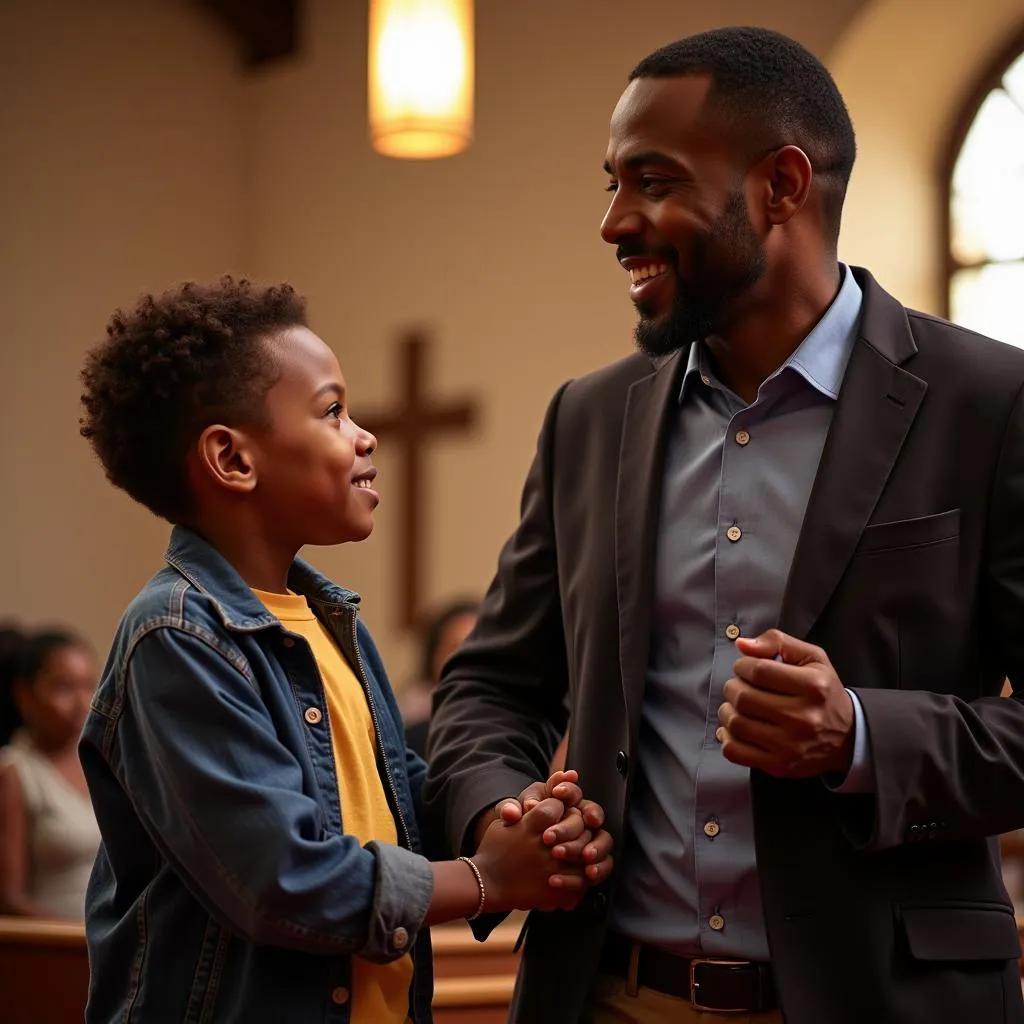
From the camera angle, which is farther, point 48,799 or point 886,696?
point 48,799

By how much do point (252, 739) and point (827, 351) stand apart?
85 cm

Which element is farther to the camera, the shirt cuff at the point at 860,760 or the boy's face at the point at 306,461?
the boy's face at the point at 306,461

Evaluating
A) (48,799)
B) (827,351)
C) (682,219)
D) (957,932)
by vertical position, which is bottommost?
(48,799)

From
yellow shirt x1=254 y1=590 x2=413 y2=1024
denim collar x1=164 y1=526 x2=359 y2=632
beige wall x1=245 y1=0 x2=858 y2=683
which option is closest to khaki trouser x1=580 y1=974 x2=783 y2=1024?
yellow shirt x1=254 y1=590 x2=413 y2=1024

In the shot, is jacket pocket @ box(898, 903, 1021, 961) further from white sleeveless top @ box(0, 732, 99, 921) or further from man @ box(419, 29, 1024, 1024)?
white sleeveless top @ box(0, 732, 99, 921)

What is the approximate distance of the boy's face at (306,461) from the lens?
6.35ft

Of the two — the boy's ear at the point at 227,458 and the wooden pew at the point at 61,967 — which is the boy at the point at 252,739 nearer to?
the boy's ear at the point at 227,458

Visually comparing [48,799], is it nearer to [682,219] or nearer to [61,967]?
[61,967]

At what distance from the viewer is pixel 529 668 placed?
2.18 meters

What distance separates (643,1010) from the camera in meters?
1.87

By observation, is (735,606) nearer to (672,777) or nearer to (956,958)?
(672,777)

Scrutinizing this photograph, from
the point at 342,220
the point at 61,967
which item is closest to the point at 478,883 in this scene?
the point at 61,967

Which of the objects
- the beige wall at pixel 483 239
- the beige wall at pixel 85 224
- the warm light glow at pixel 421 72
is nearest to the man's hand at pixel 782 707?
the warm light glow at pixel 421 72

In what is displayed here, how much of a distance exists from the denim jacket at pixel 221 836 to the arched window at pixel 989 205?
4.81 metres
